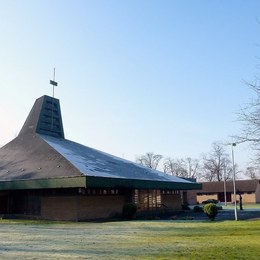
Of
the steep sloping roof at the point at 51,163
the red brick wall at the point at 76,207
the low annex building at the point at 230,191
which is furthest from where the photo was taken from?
the low annex building at the point at 230,191

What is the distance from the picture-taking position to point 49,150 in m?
34.7

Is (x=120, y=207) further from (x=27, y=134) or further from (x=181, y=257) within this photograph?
(x=181, y=257)

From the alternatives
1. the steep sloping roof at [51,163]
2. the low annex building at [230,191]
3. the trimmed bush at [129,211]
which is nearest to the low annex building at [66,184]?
the steep sloping roof at [51,163]

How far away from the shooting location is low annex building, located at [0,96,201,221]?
29000 millimetres

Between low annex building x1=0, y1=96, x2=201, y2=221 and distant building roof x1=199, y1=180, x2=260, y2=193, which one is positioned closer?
low annex building x1=0, y1=96, x2=201, y2=221

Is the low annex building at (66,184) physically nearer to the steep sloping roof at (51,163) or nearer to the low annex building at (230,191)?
the steep sloping roof at (51,163)

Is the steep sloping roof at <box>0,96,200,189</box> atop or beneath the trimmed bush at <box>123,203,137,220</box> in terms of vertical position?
atop

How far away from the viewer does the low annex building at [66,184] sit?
29.0 meters

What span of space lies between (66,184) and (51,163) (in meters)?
4.39

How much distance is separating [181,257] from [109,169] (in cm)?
2328

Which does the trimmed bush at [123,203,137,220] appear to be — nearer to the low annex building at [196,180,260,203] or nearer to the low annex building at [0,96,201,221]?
the low annex building at [0,96,201,221]

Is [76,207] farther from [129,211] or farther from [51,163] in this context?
[51,163]

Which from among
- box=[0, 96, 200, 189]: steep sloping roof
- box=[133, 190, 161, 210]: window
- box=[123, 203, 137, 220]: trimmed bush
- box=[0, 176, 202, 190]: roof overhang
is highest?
box=[0, 96, 200, 189]: steep sloping roof

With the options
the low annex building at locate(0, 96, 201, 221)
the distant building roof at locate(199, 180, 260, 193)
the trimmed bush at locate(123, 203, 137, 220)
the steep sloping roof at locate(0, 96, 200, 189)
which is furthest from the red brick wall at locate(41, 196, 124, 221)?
the distant building roof at locate(199, 180, 260, 193)
